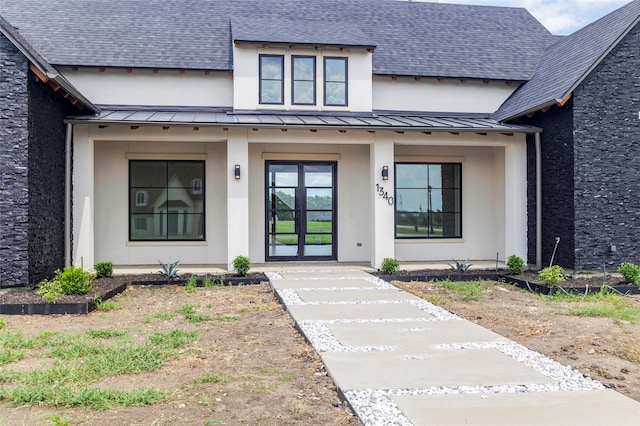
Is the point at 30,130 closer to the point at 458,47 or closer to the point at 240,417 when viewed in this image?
the point at 240,417

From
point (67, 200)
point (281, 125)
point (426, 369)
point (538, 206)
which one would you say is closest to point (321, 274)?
point (281, 125)

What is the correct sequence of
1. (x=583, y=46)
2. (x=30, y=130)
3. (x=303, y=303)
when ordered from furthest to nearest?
(x=583, y=46) → (x=30, y=130) → (x=303, y=303)

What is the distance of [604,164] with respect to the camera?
11.3 metres

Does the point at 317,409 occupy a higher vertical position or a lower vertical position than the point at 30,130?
lower

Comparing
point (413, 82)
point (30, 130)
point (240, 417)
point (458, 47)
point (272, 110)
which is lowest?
point (240, 417)

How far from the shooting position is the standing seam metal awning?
11.4 metres

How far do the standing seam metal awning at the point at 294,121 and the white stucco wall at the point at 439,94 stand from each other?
0.80 metres

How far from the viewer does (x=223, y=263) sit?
1334cm

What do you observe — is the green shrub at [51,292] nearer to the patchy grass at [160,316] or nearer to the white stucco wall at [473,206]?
the patchy grass at [160,316]

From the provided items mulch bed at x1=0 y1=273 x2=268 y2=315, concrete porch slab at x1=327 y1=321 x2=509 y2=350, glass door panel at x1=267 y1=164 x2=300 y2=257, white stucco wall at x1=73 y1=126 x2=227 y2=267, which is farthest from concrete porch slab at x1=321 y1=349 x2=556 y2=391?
glass door panel at x1=267 y1=164 x2=300 y2=257

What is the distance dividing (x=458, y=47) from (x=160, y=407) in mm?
13925

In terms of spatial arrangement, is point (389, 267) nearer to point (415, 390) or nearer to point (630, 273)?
point (630, 273)

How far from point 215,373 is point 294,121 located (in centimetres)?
770

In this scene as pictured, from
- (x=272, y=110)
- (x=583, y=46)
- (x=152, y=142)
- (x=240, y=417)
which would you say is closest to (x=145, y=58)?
(x=152, y=142)
